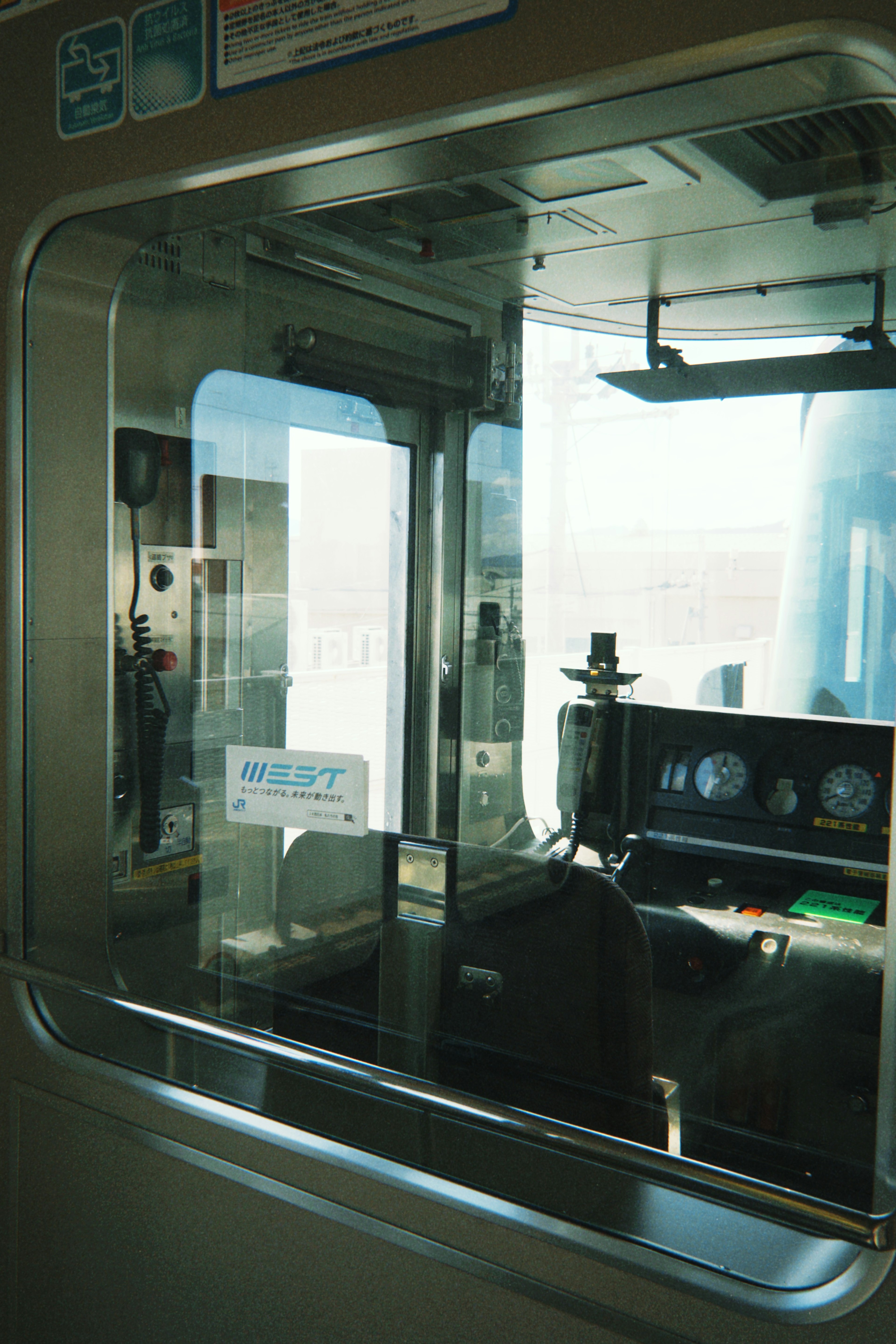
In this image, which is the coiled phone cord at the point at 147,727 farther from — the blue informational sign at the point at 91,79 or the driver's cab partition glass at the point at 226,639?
the blue informational sign at the point at 91,79

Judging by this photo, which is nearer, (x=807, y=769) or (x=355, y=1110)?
(x=807, y=769)

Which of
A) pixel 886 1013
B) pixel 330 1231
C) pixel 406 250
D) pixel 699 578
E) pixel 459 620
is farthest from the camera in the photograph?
pixel 459 620

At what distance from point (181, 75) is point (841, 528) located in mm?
1160

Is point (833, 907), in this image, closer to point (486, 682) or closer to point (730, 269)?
point (486, 682)

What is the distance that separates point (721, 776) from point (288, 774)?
0.68m

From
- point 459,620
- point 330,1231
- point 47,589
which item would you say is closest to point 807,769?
point 459,620

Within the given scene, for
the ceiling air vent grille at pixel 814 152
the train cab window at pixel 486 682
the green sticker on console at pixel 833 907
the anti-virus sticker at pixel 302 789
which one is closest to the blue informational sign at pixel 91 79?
the train cab window at pixel 486 682

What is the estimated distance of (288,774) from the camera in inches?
69.8

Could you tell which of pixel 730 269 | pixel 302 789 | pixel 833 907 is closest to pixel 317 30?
pixel 730 269

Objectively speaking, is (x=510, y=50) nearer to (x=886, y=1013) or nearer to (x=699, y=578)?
(x=699, y=578)

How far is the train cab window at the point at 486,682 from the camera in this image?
1398 mm

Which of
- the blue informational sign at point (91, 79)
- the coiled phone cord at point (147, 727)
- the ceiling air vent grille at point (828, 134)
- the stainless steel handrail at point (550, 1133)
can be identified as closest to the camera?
the stainless steel handrail at point (550, 1133)

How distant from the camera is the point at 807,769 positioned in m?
1.48

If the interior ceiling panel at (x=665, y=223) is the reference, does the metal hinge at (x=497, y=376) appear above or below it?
below
